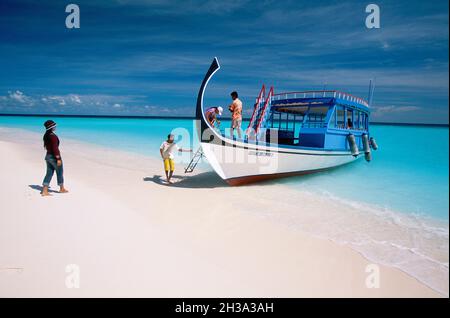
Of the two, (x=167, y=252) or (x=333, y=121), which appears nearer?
(x=167, y=252)

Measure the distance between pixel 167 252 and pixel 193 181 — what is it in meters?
5.73

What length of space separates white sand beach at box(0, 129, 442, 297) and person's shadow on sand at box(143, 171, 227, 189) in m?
1.83

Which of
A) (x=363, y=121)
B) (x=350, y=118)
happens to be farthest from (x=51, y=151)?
(x=363, y=121)

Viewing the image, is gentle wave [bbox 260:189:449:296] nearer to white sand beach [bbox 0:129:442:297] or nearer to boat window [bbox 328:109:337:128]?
white sand beach [bbox 0:129:442:297]

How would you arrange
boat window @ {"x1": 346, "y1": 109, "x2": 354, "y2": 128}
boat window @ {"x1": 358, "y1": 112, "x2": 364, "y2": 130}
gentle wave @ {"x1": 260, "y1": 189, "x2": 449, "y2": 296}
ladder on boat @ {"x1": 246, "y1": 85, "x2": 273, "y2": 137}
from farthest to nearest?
boat window @ {"x1": 358, "y1": 112, "x2": 364, "y2": 130}
boat window @ {"x1": 346, "y1": 109, "x2": 354, "y2": 128}
ladder on boat @ {"x1": 246, "y1": 85, "x2": 273, "y2": 137}
gentle wave @ {"x1": 260, "y1": 189, "x2": 449, "y2": 296}

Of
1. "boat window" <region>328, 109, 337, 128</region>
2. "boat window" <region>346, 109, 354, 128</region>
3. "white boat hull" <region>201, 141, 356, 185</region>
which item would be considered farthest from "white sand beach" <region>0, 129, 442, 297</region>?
"boat window" <region>346, 109, 354, 128</region>

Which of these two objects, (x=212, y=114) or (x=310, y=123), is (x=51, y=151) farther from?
(x=310, y=123)

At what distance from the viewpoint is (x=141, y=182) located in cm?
948

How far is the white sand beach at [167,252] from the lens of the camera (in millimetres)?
3562

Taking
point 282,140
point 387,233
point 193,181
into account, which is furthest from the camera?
point 282,140

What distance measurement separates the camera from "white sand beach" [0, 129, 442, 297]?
356 centimetres

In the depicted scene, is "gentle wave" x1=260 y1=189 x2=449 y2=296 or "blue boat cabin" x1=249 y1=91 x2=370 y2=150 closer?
"gentle wave" x1=260 y1=189 x2=449 y2=296

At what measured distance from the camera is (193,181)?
10.1 metres

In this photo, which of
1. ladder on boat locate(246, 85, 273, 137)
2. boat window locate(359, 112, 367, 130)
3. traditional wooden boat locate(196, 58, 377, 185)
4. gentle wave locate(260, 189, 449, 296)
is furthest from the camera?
boat window locate(359, 112, 367, 130)
